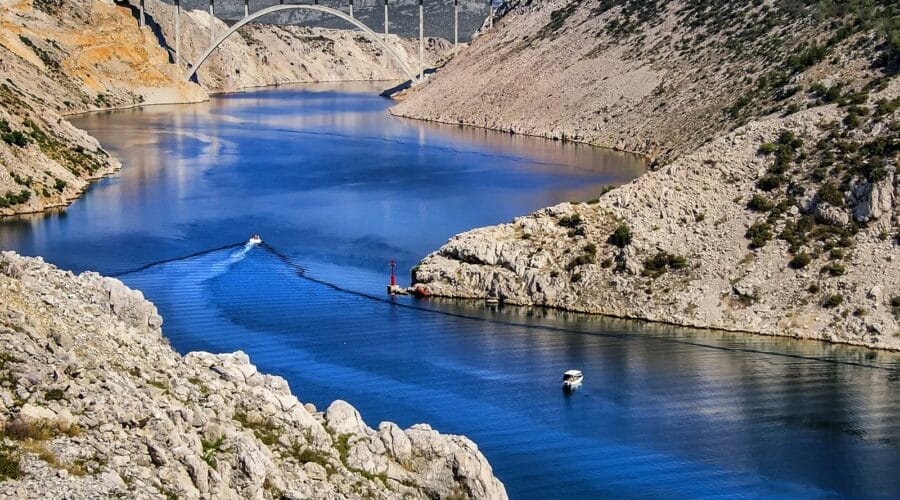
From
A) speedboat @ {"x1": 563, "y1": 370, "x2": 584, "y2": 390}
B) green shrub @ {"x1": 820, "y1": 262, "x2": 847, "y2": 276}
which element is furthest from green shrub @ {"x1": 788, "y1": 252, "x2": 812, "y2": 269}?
speedboat @ {"x1": 563, "y1": 370, "x2": 584, "y2": 390}

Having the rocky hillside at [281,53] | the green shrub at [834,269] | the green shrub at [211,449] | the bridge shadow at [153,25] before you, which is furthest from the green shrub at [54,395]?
the rocky hillside at [281,53]

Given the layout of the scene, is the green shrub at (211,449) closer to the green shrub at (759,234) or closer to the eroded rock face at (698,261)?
the eroded rock face at (698,261)

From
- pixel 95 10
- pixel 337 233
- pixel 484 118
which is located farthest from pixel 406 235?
pixel 95 10

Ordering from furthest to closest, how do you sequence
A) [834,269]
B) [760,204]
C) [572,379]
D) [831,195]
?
[760,204]
[831,195]
[834,269]
[572,379]

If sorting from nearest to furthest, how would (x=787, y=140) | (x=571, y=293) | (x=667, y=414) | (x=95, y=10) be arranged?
1. (x=667, y=414)
2. (x=571, y=293)
3. (x=787, y=140)
4. (x=95, y=10)

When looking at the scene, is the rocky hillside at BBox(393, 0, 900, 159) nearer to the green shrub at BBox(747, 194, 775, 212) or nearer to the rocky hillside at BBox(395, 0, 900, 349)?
the rocky hillside at BBox(395, 0, 900, 349)

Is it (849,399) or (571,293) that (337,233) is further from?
(849,399)

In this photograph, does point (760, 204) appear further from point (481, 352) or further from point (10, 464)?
point (10, 464)

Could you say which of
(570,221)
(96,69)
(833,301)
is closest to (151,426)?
(833,301)
